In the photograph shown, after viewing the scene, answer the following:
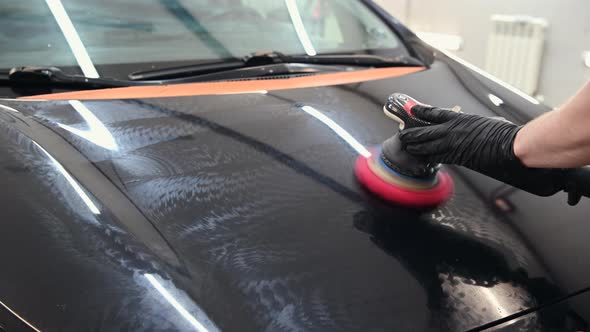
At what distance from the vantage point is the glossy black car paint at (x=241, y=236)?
0.60m

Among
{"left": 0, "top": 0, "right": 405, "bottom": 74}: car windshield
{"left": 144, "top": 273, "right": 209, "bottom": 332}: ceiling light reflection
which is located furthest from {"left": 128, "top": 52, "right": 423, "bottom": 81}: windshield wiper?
{"left": 144, "top": 273, "right": 209, "bottom": 332}: ceiling light reflection

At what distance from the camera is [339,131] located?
98 cm

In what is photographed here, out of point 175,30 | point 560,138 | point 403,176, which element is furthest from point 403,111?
point 175,30

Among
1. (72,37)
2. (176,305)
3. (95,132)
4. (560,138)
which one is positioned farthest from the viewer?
(72,37)

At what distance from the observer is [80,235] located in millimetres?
660

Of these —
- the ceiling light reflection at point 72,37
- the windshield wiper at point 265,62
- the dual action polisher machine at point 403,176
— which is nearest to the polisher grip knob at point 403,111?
the dual action polisher machine at point 403,176

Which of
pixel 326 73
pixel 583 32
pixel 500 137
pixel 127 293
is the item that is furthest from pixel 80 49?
pixel 583 32

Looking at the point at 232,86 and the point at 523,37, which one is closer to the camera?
the point at 232,86

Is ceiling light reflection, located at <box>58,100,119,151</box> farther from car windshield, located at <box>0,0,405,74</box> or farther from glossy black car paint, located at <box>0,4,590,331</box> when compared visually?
car windshield, located at <box>0,0,405,74</box>

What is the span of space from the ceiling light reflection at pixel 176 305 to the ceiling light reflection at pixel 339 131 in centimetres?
41

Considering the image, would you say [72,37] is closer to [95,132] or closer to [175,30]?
[175,30]

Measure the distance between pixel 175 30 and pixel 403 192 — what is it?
712 mm

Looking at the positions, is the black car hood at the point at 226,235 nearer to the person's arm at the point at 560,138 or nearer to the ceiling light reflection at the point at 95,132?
the ceiling light reflection at the point at 95,132

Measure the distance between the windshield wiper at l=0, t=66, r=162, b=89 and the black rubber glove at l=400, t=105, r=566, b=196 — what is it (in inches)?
22.8
